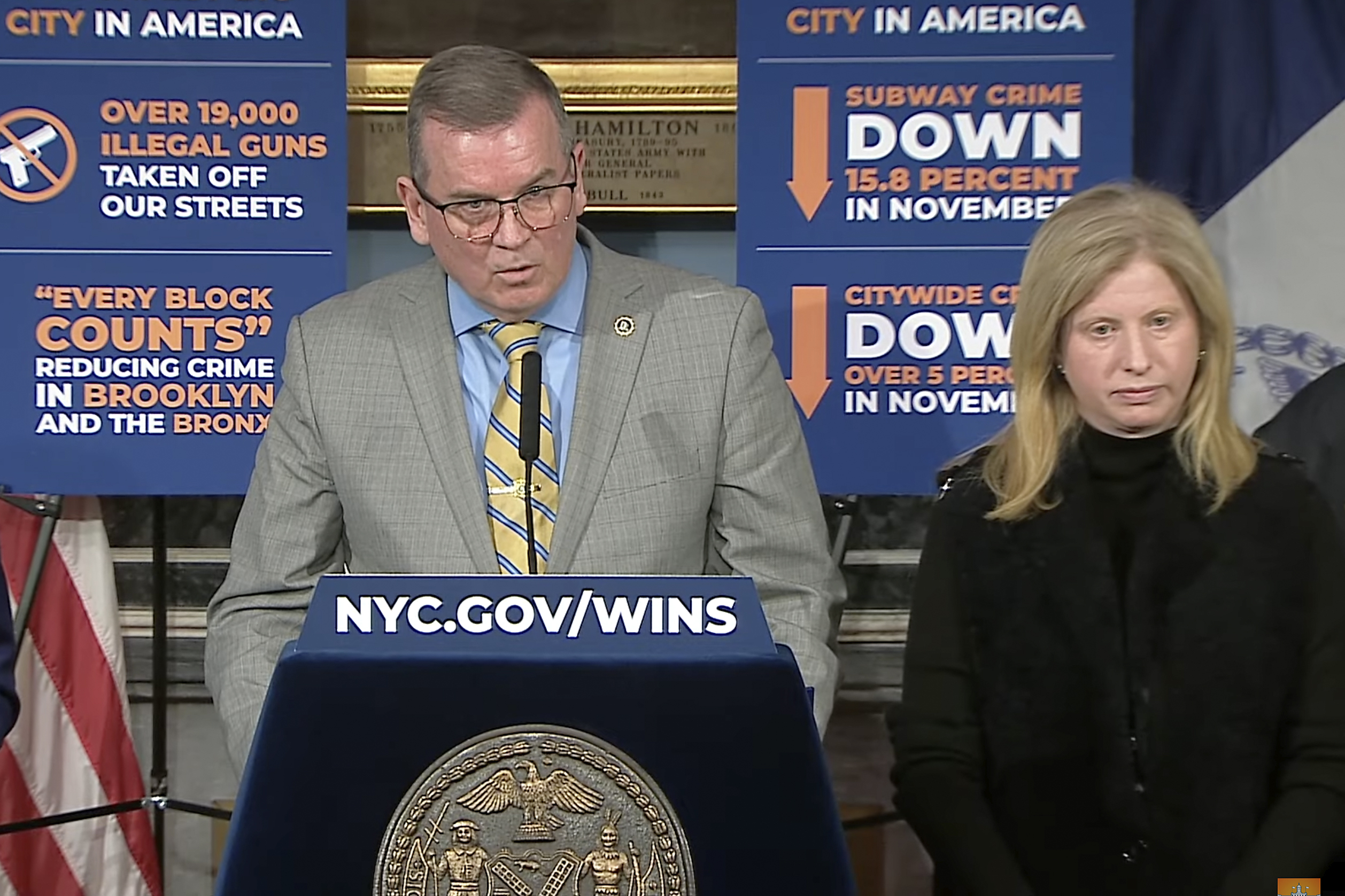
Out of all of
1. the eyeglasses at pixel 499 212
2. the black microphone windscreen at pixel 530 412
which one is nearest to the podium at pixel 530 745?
the black microphone windscreen at pixel 530 412

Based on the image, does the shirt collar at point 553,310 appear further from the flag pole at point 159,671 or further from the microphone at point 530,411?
the flag pole at point 159,671

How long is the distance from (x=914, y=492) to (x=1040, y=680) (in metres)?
1.08

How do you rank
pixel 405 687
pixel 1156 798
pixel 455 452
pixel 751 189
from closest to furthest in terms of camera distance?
pixel 405 687
pixel 1156 798
pixel 455 452
pixel 751 189

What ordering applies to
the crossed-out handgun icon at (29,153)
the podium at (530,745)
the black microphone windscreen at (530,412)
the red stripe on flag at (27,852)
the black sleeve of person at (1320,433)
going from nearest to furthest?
the podium at (530,745), the black microphone windscreen at (530,412), the black sleeve of person at (1320,433), the crossed-out handgun icon at (29,153), the red stripe on flag at (27,852)

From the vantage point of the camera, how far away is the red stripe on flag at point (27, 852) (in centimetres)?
308

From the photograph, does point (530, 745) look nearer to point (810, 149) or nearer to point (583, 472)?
point (583, 472)

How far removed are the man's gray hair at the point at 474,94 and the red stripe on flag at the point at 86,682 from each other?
1.54 m

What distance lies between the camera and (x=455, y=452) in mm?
2023

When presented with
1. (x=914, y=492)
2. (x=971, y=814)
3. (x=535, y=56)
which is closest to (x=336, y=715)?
(x=971, y=814)

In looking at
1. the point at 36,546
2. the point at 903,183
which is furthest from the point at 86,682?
the point at 903,183

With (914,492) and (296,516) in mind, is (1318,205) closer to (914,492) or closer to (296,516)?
(914,492)

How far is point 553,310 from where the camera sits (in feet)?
6.95

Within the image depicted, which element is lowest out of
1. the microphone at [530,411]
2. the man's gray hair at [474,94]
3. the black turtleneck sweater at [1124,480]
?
the black turtleneck sweater at [1124,480]

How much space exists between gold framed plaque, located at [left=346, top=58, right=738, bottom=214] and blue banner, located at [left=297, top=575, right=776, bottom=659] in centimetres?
201
